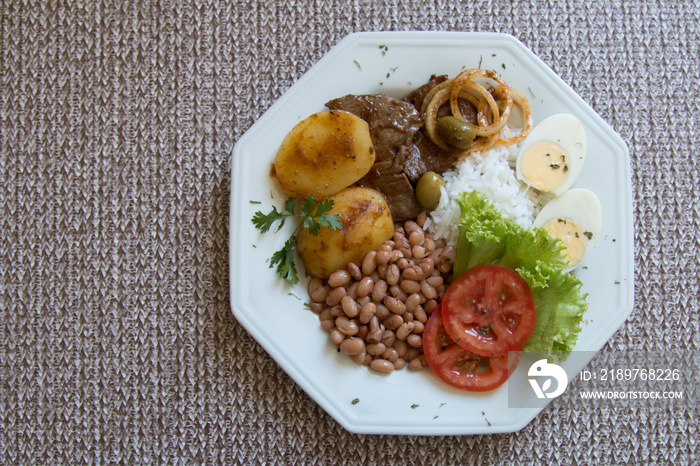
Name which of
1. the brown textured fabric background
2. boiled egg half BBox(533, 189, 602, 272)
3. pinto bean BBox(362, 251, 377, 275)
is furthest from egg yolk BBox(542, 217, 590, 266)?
pinto bean BBox(362, 251, 377, 275)

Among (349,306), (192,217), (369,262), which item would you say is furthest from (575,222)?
(192,217)

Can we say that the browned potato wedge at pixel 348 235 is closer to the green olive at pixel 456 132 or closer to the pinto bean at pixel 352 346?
the pinto bean at pixel 352 346

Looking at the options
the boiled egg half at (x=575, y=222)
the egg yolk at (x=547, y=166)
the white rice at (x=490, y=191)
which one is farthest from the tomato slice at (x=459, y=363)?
the egg yolk at (x=547, y=166)

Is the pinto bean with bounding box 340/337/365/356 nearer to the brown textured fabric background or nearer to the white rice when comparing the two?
the brown textured fabric background

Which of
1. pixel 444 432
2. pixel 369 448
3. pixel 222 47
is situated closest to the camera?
pixel 444 432

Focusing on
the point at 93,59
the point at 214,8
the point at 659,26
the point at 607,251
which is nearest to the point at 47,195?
the point at 93,59

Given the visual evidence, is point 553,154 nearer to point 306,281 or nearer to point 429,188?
point 429,188

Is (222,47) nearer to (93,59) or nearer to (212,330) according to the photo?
(93,59)
